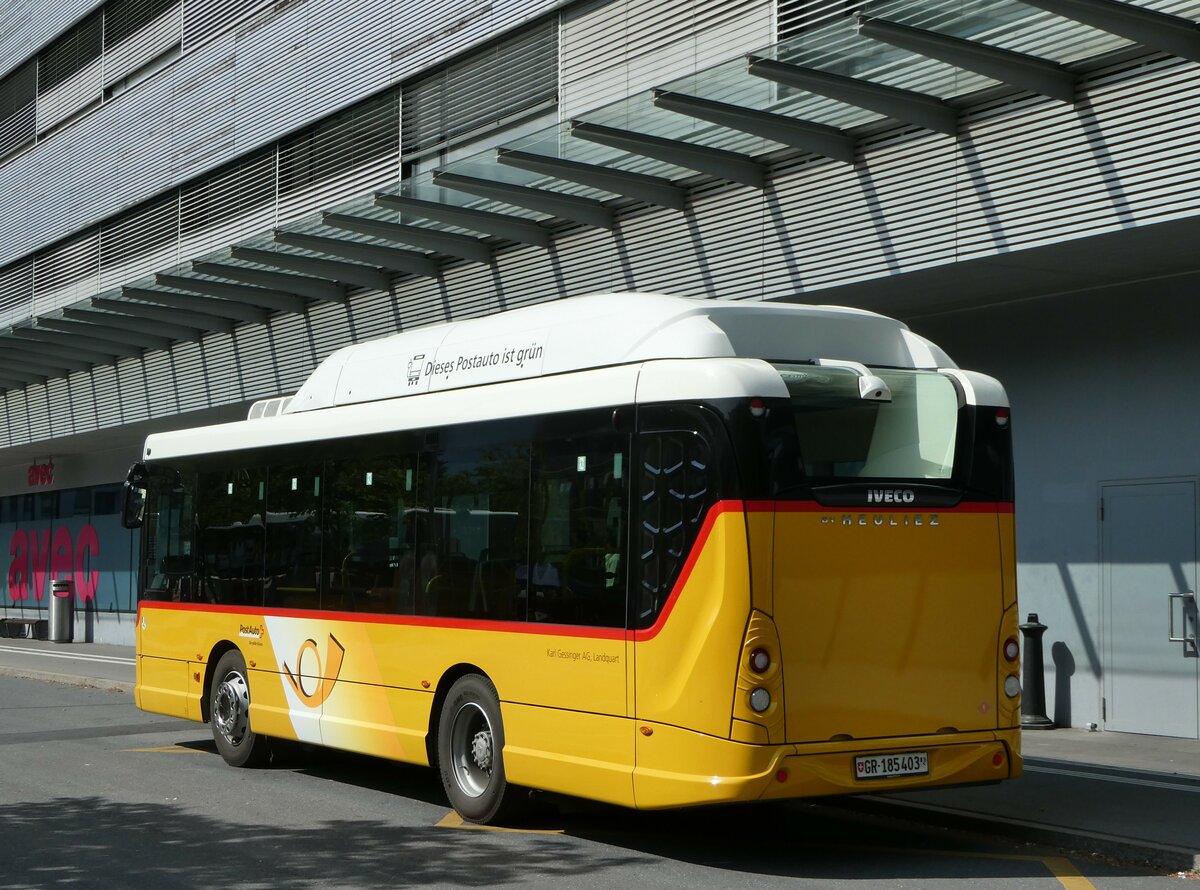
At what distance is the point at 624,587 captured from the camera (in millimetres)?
8297

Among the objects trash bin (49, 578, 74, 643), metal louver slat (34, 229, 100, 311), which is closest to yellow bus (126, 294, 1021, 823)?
metal louver slat (34, 229, 100, 311)

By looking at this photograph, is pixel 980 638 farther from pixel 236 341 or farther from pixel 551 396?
pixel 236 341

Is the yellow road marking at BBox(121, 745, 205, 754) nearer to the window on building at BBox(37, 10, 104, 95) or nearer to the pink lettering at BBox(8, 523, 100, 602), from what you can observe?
the pink lettering at BBox(8, 523, 100, 602)

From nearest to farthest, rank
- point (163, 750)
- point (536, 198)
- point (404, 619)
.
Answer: point (404, 619) → point (163, 750) → point (536, 198)

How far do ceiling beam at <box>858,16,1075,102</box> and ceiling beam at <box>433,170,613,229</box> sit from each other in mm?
5492

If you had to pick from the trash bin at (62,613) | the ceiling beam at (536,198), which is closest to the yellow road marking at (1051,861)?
the ceiling beam at (536,198)

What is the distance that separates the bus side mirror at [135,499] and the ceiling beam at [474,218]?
4.24 metres

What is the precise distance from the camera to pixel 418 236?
59.2ft

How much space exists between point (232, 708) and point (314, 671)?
5.59 feet

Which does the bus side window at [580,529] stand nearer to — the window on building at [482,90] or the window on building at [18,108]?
the window on building at [482,90]

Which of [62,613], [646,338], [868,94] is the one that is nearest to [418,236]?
[868,94]

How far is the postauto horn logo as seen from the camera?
11.1 metres

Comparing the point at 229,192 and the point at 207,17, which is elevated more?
the point at 207,17

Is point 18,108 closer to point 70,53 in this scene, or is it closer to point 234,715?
point 70,53
